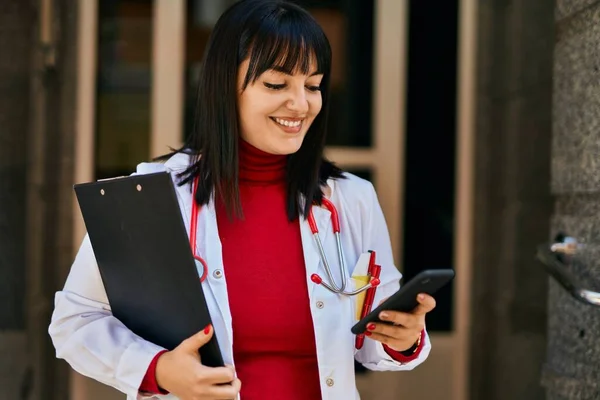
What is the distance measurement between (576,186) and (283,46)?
131 centimetres

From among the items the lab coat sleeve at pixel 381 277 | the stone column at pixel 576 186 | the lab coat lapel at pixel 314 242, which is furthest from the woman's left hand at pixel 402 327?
the stone column at pixel 576 186

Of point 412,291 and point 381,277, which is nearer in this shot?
point 412,291

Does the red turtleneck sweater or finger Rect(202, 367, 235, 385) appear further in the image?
the red turtleneck sweater

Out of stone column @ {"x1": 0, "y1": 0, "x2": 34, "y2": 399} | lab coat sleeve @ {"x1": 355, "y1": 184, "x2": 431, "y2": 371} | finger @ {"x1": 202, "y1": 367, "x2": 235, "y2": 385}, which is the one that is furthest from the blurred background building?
finger @ {"x1": 202, "y1": 367, "x2": 235, "y2": 385}

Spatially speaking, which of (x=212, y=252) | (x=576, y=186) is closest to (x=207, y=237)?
(x=212, y=252)

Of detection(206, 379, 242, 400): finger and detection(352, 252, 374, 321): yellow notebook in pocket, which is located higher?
detection(352, 252, 374, 321): yellow notebook in pocket

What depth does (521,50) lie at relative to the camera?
3.77 metres

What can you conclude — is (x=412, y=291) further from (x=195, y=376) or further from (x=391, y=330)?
(x=195, y=376)

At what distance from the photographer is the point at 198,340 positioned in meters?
1.75

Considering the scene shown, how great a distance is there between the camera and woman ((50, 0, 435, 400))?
1905 millimetres

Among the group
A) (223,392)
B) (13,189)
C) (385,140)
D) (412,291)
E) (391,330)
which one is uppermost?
(385,140)

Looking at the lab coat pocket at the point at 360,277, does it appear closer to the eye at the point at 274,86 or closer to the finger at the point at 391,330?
the finger at the point at 391,330

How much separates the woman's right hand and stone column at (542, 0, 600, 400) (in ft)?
4.52

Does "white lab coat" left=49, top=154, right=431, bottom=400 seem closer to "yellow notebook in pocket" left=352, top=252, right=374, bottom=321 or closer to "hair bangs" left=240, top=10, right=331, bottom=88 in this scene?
"yellow notebook in pocket" left=352, top=252, right=374, bottom=321
